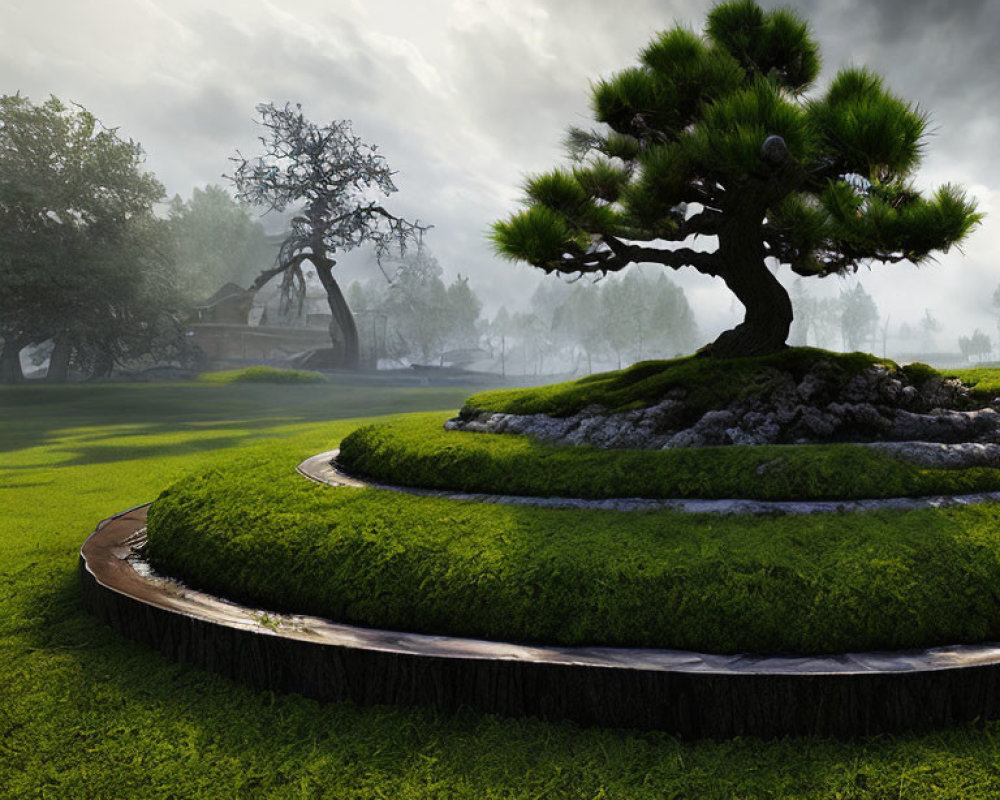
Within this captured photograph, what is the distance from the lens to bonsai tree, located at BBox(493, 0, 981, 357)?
4398mm

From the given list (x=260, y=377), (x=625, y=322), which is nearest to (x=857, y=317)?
(x=625, y=322)

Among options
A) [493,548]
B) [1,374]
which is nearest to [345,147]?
[1,374]

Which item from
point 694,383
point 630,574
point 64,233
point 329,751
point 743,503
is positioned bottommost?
point 329,751

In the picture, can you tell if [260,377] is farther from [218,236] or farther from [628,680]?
[218,236]

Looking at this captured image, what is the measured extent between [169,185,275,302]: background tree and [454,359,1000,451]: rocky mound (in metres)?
57.2

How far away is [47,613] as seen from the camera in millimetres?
3629

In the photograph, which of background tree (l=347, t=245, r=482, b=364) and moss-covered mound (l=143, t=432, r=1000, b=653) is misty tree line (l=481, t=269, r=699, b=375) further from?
moss-covered mound (l=143, t=432, r=1000, b=653)

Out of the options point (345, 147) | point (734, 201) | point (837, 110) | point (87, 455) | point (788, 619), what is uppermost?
point (345, 147)

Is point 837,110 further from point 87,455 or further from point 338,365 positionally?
point 338,365

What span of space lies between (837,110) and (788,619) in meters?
3.99

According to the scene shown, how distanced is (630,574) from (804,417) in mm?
2527

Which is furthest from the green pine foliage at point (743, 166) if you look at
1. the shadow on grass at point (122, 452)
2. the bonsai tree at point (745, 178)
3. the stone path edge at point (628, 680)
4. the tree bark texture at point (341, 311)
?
the tree bark texture at point (341, 311)

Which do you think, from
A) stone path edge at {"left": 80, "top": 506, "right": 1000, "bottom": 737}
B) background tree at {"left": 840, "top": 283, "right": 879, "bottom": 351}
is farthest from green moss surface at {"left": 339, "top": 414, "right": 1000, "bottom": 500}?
background tree at {"left": 840, "top": 283, "right": 879, "bottom": 351}

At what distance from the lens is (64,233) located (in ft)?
79.5
